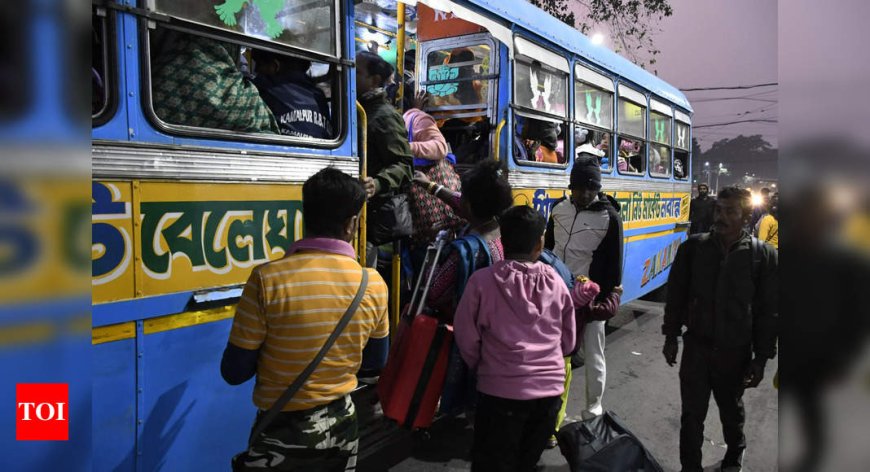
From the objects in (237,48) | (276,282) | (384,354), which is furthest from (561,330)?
(237,48)

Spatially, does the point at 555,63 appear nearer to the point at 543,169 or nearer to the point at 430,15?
the point at 543,169

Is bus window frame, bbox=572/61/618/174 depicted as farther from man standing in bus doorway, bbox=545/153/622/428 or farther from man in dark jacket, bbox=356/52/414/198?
man in dark jacket, bbox=356/52/414/198

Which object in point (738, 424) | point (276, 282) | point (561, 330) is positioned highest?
point (276, 282)

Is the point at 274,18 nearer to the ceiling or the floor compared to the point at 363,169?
nearer to the ceiling

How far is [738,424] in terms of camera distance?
3014 mm

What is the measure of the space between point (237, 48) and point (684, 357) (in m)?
2.79

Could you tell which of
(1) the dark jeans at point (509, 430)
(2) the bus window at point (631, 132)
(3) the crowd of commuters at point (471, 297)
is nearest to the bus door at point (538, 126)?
(3) the crowd of commuters at point (471, 297)

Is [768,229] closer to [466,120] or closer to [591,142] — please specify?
[591,142]

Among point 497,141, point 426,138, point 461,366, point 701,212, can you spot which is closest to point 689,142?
point 701,212

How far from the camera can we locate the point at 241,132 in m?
2.31

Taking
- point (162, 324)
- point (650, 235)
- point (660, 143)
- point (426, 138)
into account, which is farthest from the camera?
point (660, 143)

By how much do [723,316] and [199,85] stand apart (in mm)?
2702

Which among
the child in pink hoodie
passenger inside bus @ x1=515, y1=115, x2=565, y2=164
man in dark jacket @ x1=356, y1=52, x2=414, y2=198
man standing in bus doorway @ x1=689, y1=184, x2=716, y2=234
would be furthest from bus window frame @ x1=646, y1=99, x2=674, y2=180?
the child in pink hoodie

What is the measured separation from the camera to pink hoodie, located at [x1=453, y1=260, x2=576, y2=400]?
2.23 metres
